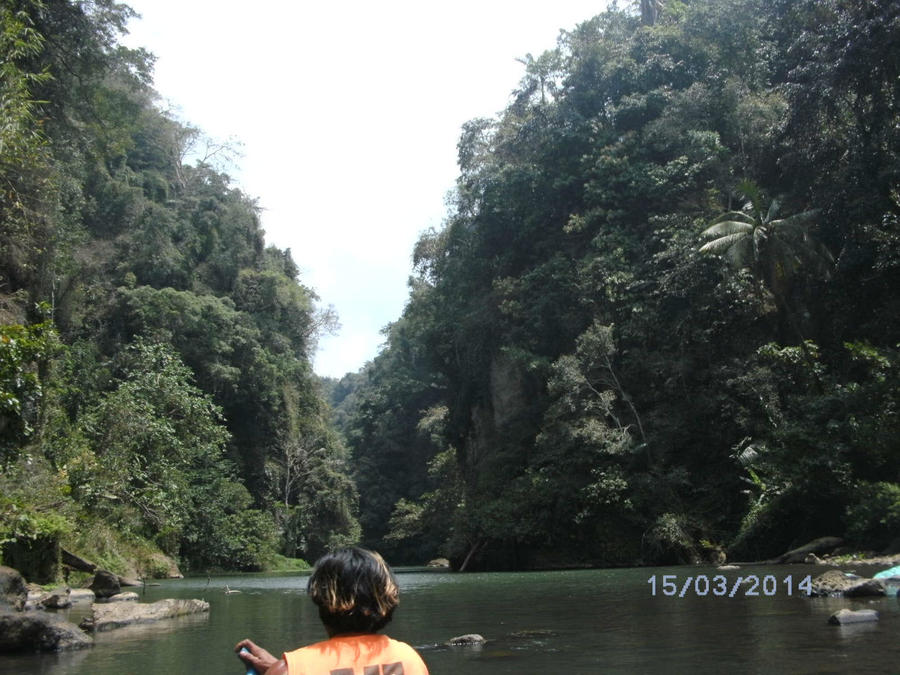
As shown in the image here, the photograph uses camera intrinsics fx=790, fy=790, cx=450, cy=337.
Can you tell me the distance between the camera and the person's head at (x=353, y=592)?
202cm

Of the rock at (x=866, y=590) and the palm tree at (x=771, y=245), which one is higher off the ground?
the palm tree at (x=771, y=245)

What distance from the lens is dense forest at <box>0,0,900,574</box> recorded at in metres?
16.8

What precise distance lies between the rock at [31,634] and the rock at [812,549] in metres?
13.7

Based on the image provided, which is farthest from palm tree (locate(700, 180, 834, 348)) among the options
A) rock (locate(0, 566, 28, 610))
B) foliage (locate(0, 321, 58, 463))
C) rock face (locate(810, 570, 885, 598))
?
rock (locate(0, 566, 28, 610))

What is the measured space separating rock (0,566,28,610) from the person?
8.41 meters

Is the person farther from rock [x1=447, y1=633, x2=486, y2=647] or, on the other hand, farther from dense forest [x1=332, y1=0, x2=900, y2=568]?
dense forest [x1=332, y1=0, x2=900, y2=568]

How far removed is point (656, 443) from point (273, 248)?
93.7 ft

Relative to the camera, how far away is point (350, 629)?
2025 mm

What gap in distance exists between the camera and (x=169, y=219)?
33781 mm

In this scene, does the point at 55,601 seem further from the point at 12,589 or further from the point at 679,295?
the point at 679,295

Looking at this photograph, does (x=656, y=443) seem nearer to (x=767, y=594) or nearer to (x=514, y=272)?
(x=514, y=272)

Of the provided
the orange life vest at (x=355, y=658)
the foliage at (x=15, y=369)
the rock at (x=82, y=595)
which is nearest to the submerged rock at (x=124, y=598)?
the rock at (x=82, y=595)
